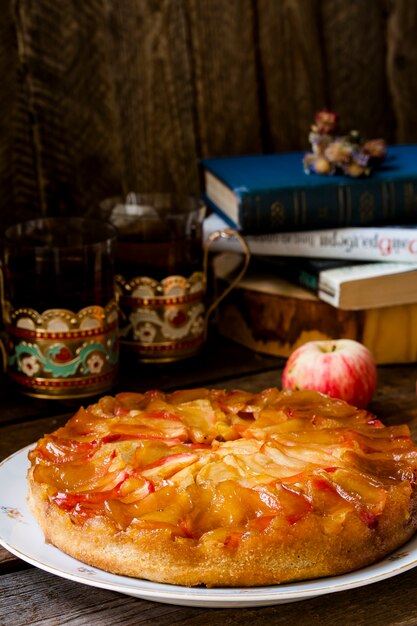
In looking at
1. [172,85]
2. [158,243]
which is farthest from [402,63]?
[158,243]

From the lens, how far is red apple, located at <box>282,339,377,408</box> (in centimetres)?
131

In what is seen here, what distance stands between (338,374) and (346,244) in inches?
11.6

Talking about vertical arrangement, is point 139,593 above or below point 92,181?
below

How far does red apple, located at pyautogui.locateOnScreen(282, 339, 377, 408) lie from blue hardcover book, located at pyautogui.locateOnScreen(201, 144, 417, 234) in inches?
10.9

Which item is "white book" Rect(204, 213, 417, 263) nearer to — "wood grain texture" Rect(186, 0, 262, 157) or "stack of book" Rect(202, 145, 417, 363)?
"stack of book" Rect(202, 145, 417, 363)

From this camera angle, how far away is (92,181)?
169 cm

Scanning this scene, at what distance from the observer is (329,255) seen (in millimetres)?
1538

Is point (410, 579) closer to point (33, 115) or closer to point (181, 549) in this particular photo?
point (181, 549)

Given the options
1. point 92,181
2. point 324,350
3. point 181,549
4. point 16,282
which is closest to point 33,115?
point 92,181

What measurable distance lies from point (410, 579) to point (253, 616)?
168 mm

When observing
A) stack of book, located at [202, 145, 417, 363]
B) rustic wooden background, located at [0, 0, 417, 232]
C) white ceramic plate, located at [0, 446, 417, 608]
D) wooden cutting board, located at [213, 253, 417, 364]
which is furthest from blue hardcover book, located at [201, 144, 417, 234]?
white ceramic plate, located at [0, 446, 417, 608]

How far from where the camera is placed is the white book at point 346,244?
59.1 inches

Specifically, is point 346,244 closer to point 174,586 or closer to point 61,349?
point 61,349

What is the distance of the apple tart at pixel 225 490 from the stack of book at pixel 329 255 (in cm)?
40
